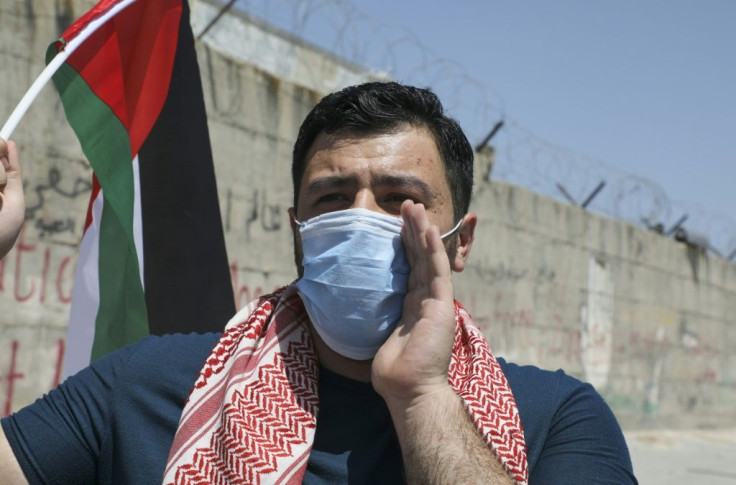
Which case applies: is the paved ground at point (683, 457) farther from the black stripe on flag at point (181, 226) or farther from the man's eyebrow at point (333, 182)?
the man's eyebrow at point (333, 182)

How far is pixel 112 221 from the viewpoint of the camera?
281cm

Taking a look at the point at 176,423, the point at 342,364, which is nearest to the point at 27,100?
the point at 176,423

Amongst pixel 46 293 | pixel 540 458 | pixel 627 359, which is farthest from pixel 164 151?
pixel 627 359

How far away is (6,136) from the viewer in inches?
71.4

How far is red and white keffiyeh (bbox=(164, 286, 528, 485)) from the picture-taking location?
1731mm

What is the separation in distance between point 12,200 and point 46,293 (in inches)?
134

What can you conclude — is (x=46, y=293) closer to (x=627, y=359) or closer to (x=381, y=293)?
(x=381, y=293)

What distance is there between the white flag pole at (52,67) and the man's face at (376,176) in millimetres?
671

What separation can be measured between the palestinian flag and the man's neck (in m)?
0.99

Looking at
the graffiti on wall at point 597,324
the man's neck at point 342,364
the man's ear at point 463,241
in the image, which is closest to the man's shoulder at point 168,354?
the man's neck at point 342,364

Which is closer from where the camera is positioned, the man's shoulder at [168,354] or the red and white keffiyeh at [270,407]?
the red and white keffiyeh at [270,407]

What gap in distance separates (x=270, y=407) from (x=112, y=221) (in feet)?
4.08

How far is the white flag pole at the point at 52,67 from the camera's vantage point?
1.89 m

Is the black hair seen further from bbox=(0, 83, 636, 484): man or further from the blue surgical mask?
the blue surgical mask
